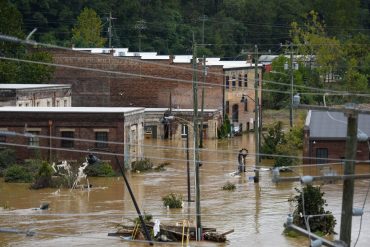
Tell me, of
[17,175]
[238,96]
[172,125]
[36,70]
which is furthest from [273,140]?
[36,70]

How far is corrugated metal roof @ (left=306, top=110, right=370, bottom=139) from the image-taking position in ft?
173

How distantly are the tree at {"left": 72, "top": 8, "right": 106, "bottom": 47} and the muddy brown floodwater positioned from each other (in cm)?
4344

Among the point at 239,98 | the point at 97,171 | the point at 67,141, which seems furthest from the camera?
the point at 239,98

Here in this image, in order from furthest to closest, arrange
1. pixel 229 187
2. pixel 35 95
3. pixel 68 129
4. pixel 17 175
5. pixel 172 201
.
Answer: pixel 35 95, pixel 68 129, pixel 17 175, pixel 229 187, pixel 172 201

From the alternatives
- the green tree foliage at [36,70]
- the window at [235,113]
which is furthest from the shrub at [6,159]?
the window at [235,113]

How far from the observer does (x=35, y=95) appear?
62094 millimetres

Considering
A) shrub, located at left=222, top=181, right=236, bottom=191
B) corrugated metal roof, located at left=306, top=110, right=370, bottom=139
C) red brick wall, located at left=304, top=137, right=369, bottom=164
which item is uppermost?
corrugated metal roof, located at left=306, top=110, right=370, bottom=139

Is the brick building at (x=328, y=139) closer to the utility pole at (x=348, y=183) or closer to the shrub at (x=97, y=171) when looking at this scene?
the shrub at (x=97, y=171)

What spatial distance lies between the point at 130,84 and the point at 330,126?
65.9 feet

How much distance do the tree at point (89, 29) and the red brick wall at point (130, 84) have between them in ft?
75.5

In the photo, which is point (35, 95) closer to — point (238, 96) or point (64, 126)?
point (64, 126)

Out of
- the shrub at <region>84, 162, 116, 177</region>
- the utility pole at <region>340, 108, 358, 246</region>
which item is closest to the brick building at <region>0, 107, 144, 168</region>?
the shrub at <region>84, 162, 116, 177</region>

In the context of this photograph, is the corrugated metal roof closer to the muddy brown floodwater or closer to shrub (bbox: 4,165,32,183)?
the muddy brown floodwater

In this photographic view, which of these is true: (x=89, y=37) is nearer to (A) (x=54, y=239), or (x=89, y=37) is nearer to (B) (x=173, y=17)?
(B) (x=173, y=17)
